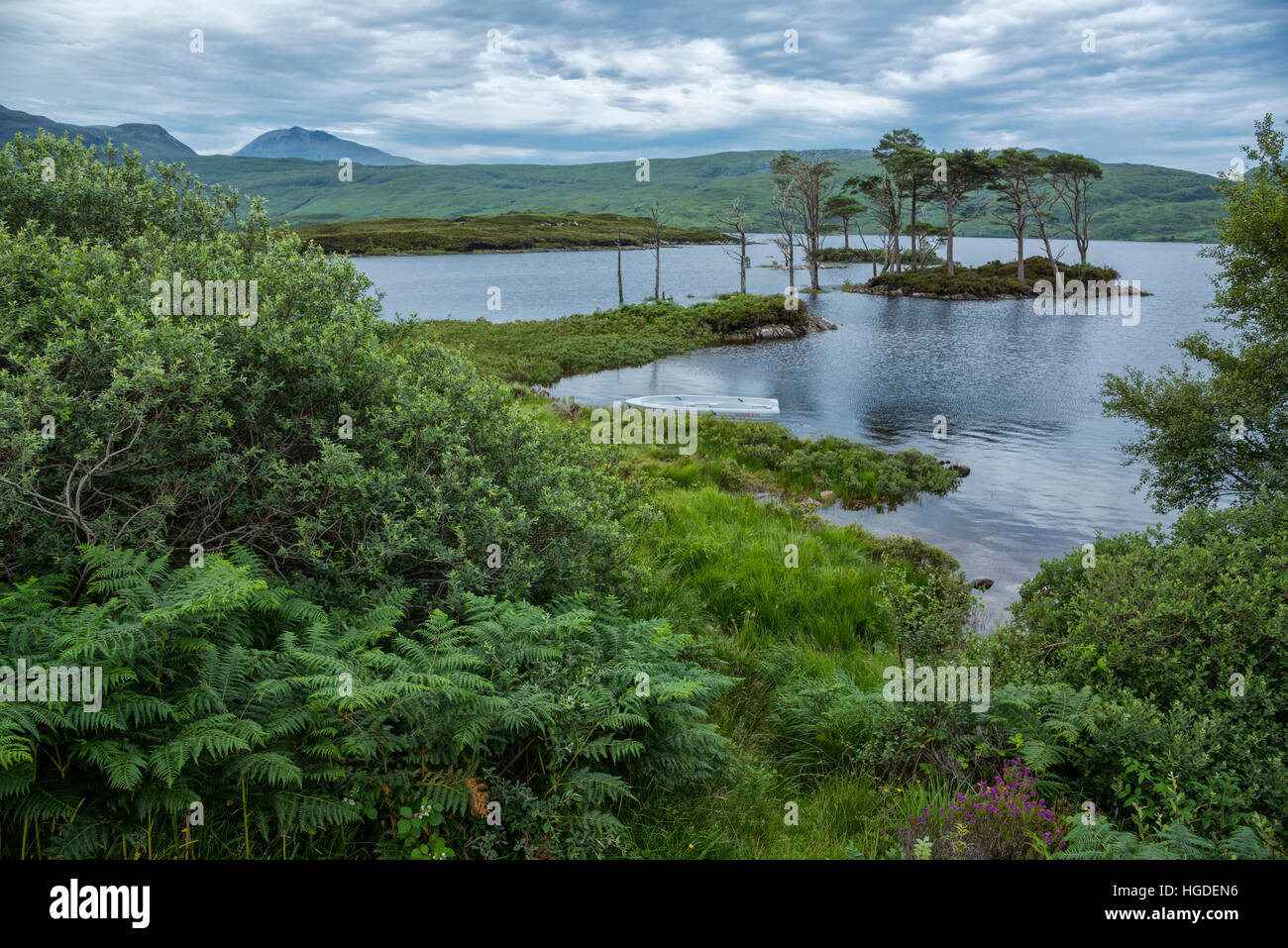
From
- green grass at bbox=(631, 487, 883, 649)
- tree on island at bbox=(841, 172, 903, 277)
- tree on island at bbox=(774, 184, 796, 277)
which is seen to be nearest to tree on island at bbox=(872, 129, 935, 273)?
tree on island at bbox=(841, 172, 903, 277)

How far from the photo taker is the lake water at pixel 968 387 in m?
17.8

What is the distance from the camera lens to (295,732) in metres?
4.35

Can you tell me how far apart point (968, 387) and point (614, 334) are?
23928 mm

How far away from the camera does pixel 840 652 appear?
31.7 ft

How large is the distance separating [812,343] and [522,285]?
49.8 meters

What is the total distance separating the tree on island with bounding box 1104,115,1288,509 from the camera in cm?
1497

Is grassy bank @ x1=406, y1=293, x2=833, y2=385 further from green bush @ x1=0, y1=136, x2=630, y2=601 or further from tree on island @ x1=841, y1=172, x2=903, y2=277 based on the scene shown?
tree on island @ x1=841, y1=172, x2=903, y2=277

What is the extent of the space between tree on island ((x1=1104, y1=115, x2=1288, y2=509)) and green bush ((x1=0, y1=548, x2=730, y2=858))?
1603 centimetres

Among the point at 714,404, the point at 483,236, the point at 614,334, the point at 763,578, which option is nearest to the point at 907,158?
the point at 614,334
